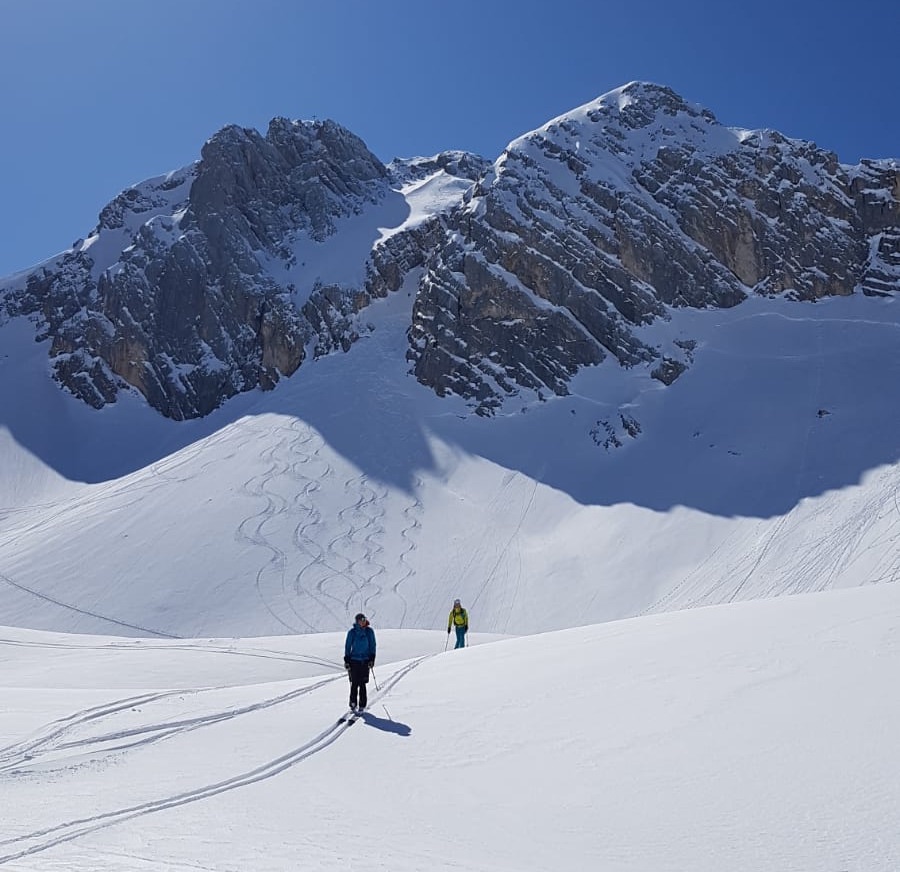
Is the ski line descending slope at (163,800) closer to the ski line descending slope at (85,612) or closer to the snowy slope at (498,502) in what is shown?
the snowy slope at (498,502)

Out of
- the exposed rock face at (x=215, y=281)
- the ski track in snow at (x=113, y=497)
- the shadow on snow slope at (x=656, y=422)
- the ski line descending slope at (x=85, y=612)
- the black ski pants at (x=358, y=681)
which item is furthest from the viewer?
the exposed rock face at (x=215, y=281)

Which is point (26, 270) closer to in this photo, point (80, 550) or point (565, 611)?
point (80, 550)

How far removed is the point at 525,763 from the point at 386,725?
2.41 m

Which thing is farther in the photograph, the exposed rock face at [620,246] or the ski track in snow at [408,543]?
the exposed rock face at [620,246]

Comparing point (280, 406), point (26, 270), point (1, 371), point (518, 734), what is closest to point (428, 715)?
point (518, 734)

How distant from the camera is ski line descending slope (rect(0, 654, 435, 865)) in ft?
16.8

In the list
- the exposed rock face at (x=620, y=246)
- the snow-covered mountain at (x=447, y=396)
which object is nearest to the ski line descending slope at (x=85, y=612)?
the snow-covered mountain at (x=447, y=396)

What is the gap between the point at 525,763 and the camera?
7102mm

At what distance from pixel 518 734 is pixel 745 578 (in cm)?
2801

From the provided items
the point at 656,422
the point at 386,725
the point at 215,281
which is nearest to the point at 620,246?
the point at 656,422

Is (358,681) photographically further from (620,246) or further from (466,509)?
(620,246)

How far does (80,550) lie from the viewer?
43719 millimetres

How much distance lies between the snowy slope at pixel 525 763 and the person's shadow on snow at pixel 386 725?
5cm

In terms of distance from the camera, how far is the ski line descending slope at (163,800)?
202 inches
